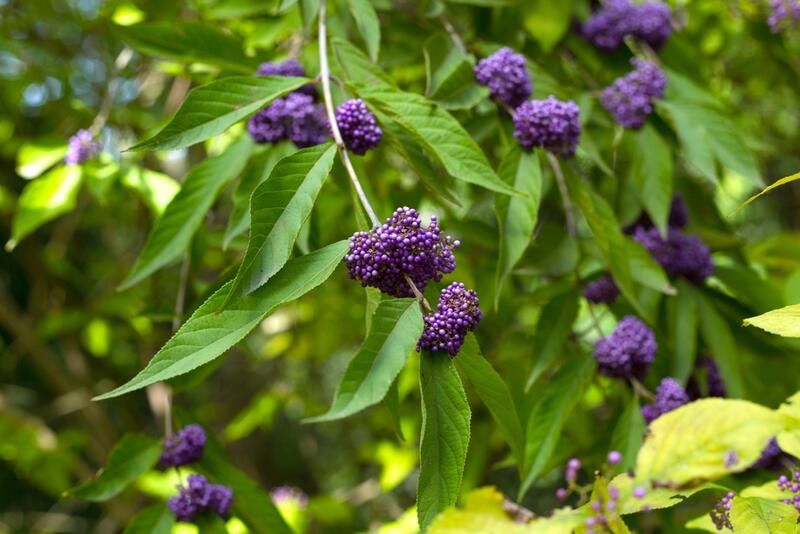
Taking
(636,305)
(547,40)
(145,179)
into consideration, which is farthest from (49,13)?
(636,305)

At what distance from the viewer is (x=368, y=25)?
173 centimetres

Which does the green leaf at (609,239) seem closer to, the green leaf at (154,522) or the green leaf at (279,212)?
the green leaf at (279,212)

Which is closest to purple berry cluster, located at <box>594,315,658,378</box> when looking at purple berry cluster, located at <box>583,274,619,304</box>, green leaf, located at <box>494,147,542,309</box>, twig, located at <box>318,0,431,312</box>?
purple berry cluster, located at <box>583,274,619,304</box>

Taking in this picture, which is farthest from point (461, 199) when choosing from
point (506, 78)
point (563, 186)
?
point (506, 78)

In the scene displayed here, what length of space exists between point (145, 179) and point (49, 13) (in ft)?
6.35

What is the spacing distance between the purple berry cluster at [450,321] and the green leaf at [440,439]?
24mm

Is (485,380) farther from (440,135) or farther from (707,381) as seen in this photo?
(707,381)

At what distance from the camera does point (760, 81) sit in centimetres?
393

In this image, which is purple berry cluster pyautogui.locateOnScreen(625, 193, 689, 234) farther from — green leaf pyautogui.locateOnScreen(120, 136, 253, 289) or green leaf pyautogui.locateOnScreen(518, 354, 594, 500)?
green leaf pyautogui.locateOnScreen(120, 136, 253, 289)

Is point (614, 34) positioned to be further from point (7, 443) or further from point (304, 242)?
point (7, 443)

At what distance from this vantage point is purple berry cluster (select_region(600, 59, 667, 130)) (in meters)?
1.96

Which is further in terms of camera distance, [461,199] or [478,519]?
[461,199]

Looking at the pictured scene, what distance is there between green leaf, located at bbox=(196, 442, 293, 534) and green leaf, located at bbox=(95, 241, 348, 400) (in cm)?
68

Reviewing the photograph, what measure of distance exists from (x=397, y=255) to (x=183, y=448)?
0.81 m
